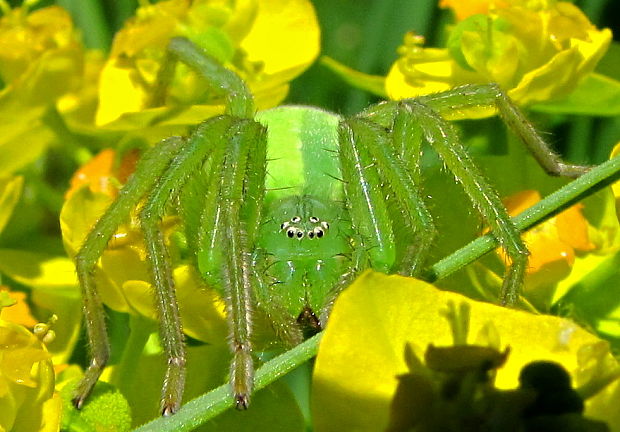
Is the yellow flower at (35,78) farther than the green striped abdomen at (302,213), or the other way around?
the yellow flower at (35,78)

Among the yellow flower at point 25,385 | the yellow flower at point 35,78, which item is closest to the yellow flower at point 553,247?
the yellow flower at point 25,385

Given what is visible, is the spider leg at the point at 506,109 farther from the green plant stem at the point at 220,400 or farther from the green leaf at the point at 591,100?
the green plant stem at the point at 220,400

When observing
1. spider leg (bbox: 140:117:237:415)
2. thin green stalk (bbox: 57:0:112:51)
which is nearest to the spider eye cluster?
spider leg (bbox: 140:117:237:415)

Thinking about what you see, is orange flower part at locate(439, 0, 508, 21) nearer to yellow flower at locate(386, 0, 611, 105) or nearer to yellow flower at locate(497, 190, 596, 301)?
yellow flower at locate(386, 0, 611, 105)

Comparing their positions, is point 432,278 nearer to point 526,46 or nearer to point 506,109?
point 506,109

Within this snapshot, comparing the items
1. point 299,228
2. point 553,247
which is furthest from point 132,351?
point 553,247

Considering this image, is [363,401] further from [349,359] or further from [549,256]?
[549,256]

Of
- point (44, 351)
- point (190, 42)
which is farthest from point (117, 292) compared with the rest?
point (190, 42)
